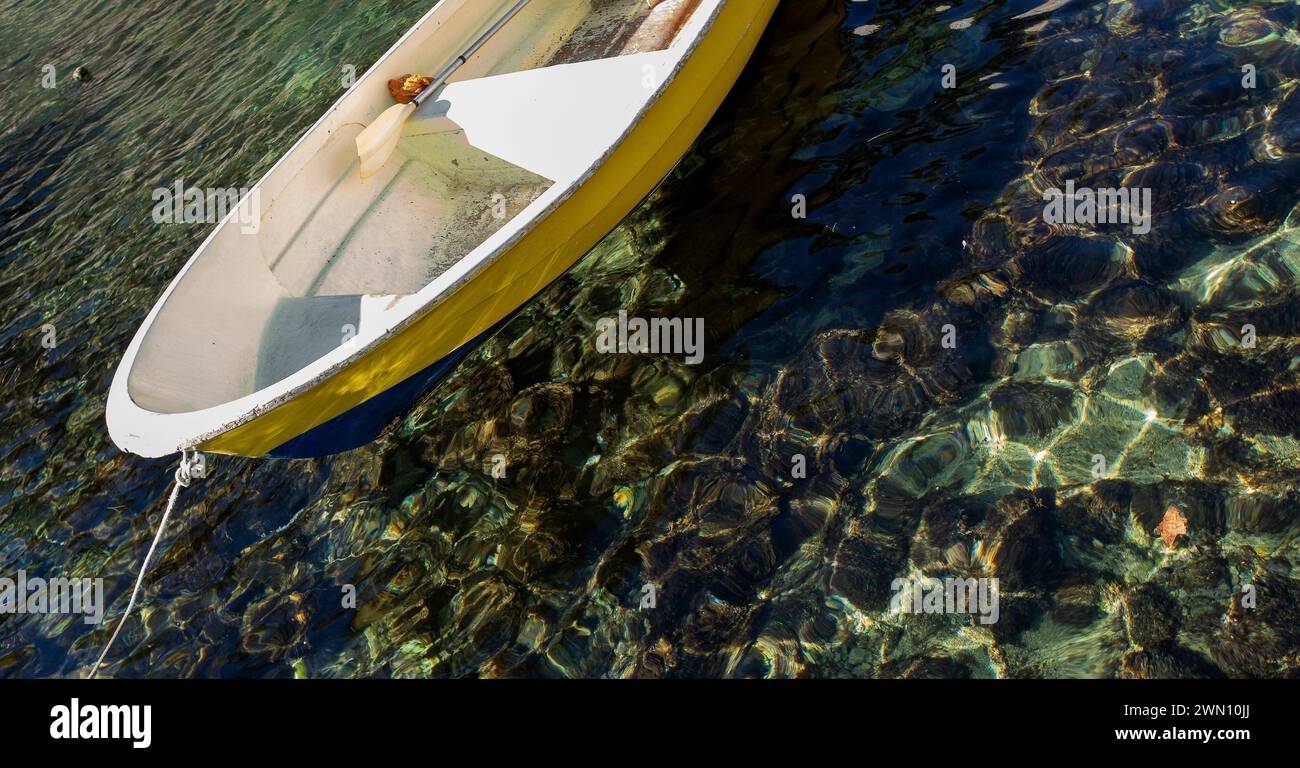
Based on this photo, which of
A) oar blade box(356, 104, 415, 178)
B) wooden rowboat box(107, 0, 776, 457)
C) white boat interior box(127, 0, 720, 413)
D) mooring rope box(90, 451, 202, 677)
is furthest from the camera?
oar blade box(356, 104, 415, 178)

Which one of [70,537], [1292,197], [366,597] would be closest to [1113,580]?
[1292,197]

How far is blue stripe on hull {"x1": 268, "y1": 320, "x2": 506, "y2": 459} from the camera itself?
19.0 ft

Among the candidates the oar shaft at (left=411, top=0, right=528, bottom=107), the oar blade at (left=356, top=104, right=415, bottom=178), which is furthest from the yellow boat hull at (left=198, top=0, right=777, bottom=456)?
the oar shaft at (left=411, top=0, right=528, bottom=107)

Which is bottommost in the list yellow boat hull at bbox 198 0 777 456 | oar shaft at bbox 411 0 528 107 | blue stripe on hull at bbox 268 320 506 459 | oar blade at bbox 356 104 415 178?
blue stripe on hull at bbox 268 320 506 459

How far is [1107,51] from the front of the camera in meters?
7.54

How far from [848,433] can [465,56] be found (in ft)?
17.9

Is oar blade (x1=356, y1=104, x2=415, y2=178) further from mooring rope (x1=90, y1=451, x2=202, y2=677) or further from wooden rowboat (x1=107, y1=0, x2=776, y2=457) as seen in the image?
mooring rope (x1=90, y1=451, x2=202, y2=677)

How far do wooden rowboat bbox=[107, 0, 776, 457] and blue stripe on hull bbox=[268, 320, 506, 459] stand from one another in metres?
0.02

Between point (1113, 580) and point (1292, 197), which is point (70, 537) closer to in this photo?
point (1113, 580)

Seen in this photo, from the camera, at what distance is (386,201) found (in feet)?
24.9

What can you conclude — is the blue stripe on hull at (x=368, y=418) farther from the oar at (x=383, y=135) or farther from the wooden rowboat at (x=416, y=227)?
the oar at (x=383, y=135)

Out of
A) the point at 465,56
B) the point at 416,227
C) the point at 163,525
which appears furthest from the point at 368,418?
the point at 465,56

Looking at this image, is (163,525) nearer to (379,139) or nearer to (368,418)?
(368,418)
